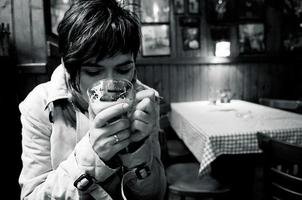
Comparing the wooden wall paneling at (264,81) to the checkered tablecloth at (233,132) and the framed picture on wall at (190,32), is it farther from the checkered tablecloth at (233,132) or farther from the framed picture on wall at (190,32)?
the checkered tablecloth at (233,132)

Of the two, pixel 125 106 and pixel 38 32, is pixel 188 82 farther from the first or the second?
pixel 125 106

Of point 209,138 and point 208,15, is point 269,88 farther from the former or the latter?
point 209,138

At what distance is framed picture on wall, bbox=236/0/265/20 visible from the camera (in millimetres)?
4906

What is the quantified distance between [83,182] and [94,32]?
1.69 ft

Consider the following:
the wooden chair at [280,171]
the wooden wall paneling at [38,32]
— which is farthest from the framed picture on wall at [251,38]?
the wooden wall paneling at [38,32]

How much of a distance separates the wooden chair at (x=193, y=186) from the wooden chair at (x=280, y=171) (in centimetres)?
39

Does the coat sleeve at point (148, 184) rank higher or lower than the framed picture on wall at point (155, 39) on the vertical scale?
lower

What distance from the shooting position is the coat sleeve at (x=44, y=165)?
81cm

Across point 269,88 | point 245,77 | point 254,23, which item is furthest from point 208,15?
point 269,88

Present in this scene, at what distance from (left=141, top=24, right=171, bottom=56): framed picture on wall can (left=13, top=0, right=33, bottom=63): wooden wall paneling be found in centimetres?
310

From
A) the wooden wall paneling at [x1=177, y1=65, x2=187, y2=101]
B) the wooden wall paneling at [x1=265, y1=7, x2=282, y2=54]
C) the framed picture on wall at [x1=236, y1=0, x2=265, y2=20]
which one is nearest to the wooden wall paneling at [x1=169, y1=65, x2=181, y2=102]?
the wooden wall paneling at [x1=177, y1=65, x2=187, y2=101]

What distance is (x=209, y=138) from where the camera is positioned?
81.7 inches

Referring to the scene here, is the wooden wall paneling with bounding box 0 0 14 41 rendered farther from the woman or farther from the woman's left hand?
the woman's left hand

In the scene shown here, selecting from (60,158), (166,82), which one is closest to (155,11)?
(166,82)
